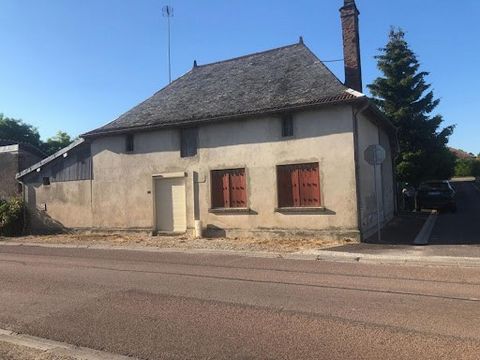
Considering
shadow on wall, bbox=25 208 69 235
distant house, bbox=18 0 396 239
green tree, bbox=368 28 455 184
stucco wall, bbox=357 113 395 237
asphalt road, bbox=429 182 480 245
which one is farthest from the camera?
green tree, bbox=368 28 455 184

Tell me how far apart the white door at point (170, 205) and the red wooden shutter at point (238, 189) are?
6.67 feet

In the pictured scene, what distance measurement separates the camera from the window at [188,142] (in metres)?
17.9

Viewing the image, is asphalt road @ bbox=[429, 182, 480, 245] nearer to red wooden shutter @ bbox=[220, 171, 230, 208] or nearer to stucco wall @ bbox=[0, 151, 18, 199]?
red wooden shutter @ bbox=[220, 171, 230, 208]

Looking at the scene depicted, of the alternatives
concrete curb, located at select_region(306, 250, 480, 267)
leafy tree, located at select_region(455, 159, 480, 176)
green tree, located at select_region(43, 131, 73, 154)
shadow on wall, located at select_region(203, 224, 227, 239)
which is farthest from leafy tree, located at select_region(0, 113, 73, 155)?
leafy tree, located at select_region(455, 159, 480, 176)

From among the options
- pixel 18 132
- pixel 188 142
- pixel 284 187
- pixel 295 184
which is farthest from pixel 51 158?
pixel 18 132

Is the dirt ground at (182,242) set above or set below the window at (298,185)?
below

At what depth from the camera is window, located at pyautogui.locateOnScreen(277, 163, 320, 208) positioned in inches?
620

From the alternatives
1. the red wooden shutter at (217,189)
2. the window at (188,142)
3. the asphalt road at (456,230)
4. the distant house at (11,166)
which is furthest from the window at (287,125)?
the distant house at (11,166)

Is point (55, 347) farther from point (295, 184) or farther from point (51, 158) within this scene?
point (51, 158)

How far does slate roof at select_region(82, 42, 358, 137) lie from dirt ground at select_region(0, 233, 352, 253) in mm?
4059

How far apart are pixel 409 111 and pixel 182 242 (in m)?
21.3

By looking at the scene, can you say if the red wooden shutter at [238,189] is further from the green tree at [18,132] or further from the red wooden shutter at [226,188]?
the green tree at [18,132]

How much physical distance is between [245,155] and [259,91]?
2509 millimetres

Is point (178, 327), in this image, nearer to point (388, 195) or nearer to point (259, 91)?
point (259, 91)
